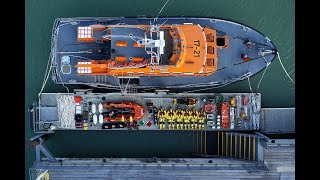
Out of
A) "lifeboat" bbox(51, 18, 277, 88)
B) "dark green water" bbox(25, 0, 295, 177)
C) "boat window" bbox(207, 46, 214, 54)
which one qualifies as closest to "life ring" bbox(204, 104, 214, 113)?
"lifeboat" bbox(51, 18, 277, 88)

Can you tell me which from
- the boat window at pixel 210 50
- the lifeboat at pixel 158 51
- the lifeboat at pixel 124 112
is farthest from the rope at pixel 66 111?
the boat window at pixel 210 50

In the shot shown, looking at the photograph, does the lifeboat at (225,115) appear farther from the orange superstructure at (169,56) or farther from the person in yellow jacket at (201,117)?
the orange superstructure at (169,56)

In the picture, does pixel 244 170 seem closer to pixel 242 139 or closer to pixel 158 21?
pixel 242 139

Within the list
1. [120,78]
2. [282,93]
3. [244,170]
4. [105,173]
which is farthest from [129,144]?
[282,93]

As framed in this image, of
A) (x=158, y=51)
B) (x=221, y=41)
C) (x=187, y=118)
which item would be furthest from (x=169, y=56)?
(x=187, y=118)

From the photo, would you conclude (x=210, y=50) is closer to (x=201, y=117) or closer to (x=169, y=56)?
(x=169, y=56)

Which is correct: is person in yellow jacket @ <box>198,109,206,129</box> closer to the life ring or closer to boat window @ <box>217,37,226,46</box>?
the life ring
